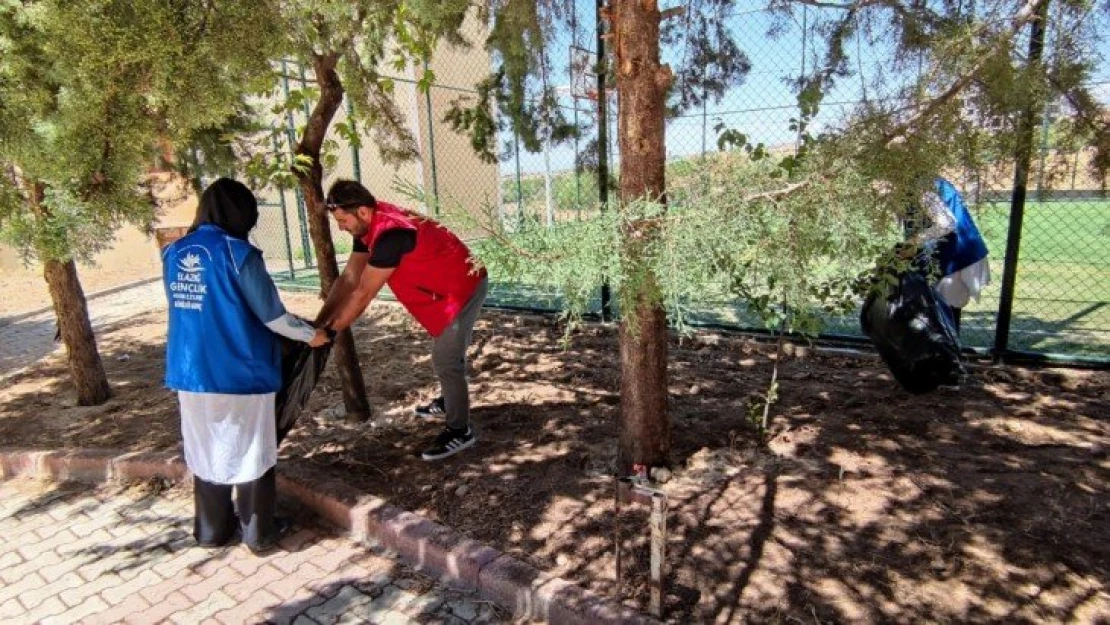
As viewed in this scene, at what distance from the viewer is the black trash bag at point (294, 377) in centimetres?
317

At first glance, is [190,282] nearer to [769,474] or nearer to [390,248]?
[390,248]

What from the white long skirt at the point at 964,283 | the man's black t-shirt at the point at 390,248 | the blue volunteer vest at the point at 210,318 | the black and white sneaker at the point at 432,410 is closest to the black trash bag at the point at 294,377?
the blue volunteer vest at the point at 210,318

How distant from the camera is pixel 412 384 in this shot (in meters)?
4.91

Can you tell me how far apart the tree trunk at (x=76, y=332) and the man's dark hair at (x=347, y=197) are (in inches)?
99.2

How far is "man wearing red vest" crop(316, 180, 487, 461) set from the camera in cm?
311

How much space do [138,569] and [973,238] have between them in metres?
4.89

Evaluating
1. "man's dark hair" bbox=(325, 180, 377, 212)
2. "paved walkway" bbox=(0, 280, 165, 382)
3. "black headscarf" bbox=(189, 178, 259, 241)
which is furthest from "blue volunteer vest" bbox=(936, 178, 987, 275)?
"paved walkway" bbox=(0, 280, 165, 382)

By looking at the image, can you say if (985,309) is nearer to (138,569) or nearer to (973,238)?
(973,238)

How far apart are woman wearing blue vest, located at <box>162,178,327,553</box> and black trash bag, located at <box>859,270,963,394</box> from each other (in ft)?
10.7

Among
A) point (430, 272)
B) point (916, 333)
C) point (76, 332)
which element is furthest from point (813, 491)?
point (76, 332)

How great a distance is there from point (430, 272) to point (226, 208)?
0.98 metres

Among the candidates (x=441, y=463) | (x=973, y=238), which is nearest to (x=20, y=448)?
(x=441, y=463)

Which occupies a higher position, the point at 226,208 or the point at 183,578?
the point at 226,208

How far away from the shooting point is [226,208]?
9.18 feet
